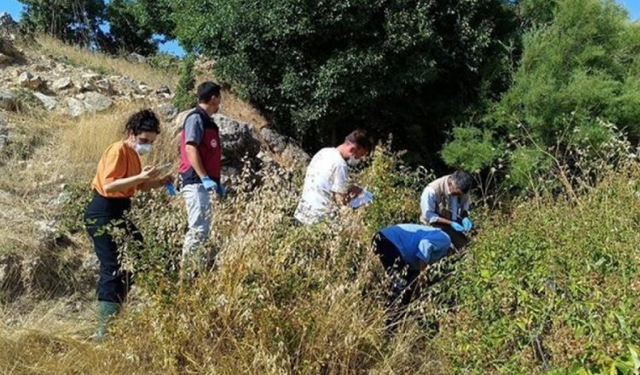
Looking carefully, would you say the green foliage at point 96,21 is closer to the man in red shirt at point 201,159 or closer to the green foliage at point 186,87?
the green foliage at point 186,87

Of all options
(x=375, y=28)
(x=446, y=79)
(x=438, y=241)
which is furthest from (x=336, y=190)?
(x=446, y=79)

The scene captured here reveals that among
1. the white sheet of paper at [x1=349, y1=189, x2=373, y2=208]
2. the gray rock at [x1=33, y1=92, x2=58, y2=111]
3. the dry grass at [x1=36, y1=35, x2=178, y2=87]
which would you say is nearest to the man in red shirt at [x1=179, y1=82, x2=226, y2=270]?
the white sheet of paper at [x1=349, y1=189, x2=373, y2=208]

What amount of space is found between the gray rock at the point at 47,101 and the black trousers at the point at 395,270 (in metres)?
5.20

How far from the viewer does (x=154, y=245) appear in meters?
2.87

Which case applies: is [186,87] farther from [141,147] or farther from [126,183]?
[126,183]

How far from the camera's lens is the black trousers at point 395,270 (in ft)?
11.3

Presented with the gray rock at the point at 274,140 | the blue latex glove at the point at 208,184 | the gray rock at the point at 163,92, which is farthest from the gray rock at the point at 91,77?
the blue latex glove at the point at 208,184

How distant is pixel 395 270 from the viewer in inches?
140

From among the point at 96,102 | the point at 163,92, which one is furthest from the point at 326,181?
the point at 163,92

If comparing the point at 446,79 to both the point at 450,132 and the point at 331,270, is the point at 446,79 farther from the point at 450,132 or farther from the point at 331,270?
the point at 331,270

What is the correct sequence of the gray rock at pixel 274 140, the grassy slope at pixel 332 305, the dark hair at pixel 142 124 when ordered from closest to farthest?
the grassy slope at pixel 332 305, the dark hair at pixel 142 124, the gray rock at pixel 274 140

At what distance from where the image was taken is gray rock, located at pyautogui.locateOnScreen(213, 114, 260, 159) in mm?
6734

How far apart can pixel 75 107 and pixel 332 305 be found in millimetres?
5847

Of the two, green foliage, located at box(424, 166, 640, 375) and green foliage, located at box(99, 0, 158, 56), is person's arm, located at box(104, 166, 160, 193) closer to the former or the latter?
green foliage, located at box(424, 166, 640, 375)
